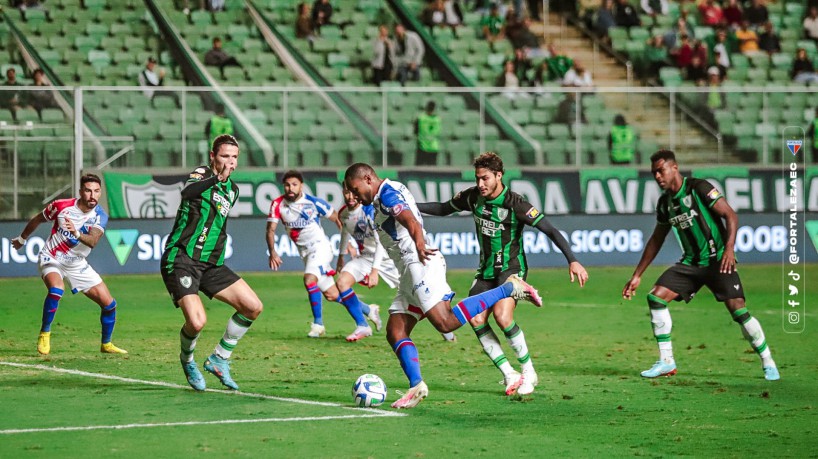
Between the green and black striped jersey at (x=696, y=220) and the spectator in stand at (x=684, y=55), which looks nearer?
the green and black striped jersey at (x=696, y=220)

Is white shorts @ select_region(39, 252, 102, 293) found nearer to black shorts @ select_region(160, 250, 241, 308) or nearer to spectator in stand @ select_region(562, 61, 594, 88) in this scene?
black shorts @ select_region(160, 250, 241, 308)

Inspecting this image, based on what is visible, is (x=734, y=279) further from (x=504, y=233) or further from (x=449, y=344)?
(x=449, y=344)

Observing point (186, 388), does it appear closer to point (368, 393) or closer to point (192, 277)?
point (192, 277)

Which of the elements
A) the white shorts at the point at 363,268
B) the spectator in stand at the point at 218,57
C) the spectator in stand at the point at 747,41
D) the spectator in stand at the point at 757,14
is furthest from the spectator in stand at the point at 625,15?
the white shorts at the point at 363,268

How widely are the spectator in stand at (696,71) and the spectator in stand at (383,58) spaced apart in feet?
25.0

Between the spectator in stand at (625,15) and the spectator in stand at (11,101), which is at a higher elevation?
the spectator in stand at (625,15)

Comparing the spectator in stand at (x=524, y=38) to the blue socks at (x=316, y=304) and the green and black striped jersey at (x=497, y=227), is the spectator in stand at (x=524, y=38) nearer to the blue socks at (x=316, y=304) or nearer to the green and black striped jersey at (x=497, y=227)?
the blue socks at (x=316, y=304)

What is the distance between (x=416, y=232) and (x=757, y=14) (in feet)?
83.9

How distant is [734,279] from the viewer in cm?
1180

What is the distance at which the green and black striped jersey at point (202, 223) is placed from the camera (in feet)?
34.3

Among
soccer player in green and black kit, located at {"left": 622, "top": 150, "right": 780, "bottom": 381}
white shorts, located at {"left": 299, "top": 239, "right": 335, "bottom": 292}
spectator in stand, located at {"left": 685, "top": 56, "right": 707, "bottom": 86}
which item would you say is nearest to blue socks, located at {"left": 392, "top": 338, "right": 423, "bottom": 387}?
soccer player in green and black kit, located at {"left": 622, "top": 150, "right": 780, "bottom": 381}

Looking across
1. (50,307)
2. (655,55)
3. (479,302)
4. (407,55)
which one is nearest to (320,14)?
(407,55)

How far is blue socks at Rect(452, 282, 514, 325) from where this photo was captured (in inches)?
388

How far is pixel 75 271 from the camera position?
44.1ft
